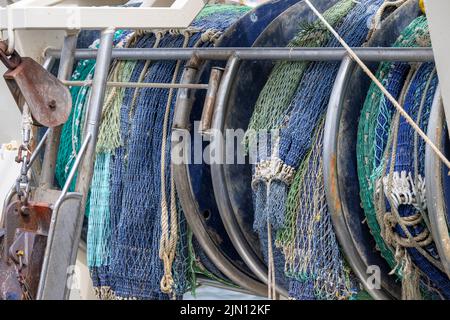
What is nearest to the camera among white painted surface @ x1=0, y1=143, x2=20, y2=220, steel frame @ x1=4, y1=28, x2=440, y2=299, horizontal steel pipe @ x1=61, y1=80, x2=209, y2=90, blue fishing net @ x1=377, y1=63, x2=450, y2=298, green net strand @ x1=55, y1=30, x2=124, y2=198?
blue fishing net @ x1=377, y1=63, x2=450, y2=298

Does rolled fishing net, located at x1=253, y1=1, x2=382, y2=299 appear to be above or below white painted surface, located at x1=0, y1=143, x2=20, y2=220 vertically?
below

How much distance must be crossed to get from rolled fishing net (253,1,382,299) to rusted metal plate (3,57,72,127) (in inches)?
28.6

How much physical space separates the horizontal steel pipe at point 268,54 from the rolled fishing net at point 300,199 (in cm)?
10

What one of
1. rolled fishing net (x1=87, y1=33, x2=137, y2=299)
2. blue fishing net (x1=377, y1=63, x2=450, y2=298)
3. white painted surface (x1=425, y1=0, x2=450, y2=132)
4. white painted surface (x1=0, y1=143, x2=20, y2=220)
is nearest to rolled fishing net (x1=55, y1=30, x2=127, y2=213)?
rolled fishing net (x1=87, y1=33, x2=137, y2=299)

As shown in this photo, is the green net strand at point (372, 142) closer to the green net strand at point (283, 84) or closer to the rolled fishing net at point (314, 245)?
the rolled fishing net at point (314, 245)

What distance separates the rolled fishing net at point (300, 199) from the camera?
3213 mm

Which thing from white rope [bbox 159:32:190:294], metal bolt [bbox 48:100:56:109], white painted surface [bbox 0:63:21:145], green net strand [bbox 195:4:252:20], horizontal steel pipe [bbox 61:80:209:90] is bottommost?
white rope [bbox 159:32:190:294]

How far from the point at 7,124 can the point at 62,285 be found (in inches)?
82.9

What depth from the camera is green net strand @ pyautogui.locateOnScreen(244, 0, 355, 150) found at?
11.4ft

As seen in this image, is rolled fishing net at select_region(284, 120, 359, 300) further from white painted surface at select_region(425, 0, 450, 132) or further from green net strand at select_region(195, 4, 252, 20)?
green net strand at select_region(195, 4, 252, 20)

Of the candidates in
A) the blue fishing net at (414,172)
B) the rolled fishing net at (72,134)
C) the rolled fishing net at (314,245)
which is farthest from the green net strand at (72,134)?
the blue fishing net at (414,172)

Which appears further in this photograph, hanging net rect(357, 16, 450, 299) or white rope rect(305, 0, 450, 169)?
hanging net rect(357, 16, 450, 299)

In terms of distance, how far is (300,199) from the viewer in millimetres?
3260

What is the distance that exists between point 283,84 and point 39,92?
0.93 metres
